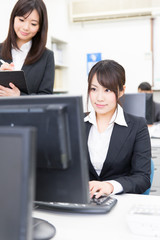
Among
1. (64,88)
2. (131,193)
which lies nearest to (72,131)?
(131,193)

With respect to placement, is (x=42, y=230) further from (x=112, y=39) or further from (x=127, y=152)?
(x=112, y=39)

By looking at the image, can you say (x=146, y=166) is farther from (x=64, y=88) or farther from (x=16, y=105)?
(x=64, y=88)

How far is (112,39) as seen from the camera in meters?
5.70

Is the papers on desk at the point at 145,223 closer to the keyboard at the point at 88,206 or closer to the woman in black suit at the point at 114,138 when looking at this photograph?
the keyboard at the point at 88,206

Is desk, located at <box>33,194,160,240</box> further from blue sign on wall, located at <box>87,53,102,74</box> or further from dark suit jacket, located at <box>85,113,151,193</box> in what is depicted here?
blue sign on wall, located at <box>87,53,102,74</box>

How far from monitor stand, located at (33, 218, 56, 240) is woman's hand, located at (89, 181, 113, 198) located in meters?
0.24

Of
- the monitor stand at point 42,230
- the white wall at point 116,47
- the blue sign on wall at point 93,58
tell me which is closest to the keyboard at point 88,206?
the monitor stand at point 42,230

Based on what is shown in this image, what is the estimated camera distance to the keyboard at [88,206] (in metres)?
1.12

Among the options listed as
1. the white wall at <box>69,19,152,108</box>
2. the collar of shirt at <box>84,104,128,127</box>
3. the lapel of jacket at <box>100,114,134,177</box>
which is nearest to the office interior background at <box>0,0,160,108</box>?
the white wall at <box>69,19,152,108</box>

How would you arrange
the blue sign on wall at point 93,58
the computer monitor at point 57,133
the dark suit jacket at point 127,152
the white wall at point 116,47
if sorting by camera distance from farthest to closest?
the blue sign on wall at point 93,58 → the white wall at point 116,47 → the dark suit jacket at point 127,152 → the computer monitor at point 57,133

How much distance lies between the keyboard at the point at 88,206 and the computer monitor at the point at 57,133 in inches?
7.0

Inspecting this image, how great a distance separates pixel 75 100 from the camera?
89 cm

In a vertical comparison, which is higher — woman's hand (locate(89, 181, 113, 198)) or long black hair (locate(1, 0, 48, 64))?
long black hair (locate(1, 0, 48, 64))

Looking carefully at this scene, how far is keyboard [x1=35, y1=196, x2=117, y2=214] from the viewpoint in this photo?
44.1 inches
